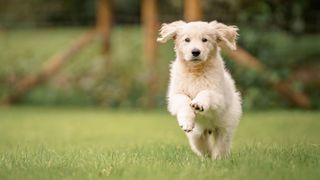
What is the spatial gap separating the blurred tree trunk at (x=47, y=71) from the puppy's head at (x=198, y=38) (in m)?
11.9

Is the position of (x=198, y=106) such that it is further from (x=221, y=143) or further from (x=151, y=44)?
(x=151, y=44)

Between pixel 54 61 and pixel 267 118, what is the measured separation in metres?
6.81

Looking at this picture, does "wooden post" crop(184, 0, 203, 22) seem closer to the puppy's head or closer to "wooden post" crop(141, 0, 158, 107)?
"wooden post" crop(141, 0, 158, 107)

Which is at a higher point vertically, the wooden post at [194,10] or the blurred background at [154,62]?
the wooden post at [194,10]

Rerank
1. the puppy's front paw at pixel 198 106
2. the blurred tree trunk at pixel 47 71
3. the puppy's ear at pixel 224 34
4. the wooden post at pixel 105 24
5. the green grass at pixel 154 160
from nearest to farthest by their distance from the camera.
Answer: the green grass at pixel 154 160 → the puppy's front paw at pixel 198 106 → the puppy's ear at pixel 224 34 → the blurred tree trunk at pixel 47 71 → the wooden post at pixel 105 24

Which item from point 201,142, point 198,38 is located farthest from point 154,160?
point 198,38

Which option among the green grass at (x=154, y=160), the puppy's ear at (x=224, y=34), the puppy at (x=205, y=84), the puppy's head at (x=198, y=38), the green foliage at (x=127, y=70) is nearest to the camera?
the green grass at (x=154, y=160)

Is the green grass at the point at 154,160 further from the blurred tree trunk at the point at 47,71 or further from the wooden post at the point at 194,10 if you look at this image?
the blurred tree trunk at the point at 47,71

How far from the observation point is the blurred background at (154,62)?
18.2m

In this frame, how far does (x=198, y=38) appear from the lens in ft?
26.6

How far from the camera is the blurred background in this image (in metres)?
18.2

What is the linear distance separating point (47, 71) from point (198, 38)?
12852 millimetres

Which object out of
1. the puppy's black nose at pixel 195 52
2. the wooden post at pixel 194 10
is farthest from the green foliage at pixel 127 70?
the puppy's black nose at pixel 195 52

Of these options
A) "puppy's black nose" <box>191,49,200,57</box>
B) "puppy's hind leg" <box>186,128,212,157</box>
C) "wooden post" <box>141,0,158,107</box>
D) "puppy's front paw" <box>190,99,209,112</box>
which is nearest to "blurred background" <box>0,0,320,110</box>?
"wooden post" <box>141,0,158,107</box>
